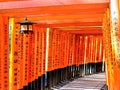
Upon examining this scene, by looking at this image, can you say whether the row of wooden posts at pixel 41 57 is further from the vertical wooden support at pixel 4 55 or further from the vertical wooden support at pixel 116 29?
the vertical wooden support at pixel 116 29

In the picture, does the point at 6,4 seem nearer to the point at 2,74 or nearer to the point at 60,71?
the point at 2,74

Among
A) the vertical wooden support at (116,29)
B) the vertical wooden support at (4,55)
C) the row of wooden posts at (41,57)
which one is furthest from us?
the row of wooden posts at (41,57)

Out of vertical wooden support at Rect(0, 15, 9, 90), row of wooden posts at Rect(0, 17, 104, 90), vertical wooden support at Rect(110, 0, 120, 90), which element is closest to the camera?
vertical wooden support at Rect(110, 0, 120, 90)

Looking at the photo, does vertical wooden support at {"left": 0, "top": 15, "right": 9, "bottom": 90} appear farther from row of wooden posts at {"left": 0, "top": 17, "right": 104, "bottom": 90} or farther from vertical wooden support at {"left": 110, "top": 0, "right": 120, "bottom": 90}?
vertical wooden support at {"left": 110, "top": 0, "right": 120, "bottom": 90}

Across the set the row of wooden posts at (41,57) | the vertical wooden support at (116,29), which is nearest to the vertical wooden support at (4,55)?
the row of wooden posts at (41,57)

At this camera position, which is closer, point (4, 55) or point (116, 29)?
point (116, 29)

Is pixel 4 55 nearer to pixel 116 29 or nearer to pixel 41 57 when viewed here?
pixel 116 29

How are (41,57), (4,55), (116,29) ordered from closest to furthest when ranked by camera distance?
(116,29) → (4,55) → (41,57)

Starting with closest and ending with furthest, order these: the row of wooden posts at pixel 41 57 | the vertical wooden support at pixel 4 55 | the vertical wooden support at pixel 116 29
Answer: the vertical wooden support at pixel 116 29 → the vertical wooden support at pixel 4 55 → the row of wooden posts at pixel 41 57

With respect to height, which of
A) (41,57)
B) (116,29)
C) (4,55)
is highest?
(116,29)

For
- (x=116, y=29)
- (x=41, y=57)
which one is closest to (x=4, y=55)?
(x=116, y=29)

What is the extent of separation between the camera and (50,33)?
1449 centimetres

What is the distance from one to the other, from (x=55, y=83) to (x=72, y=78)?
4.51 meters

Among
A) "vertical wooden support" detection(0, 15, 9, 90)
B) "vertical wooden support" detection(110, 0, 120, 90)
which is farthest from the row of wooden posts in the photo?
"vertical wooden support" detection(110, 0, 120, 90)
